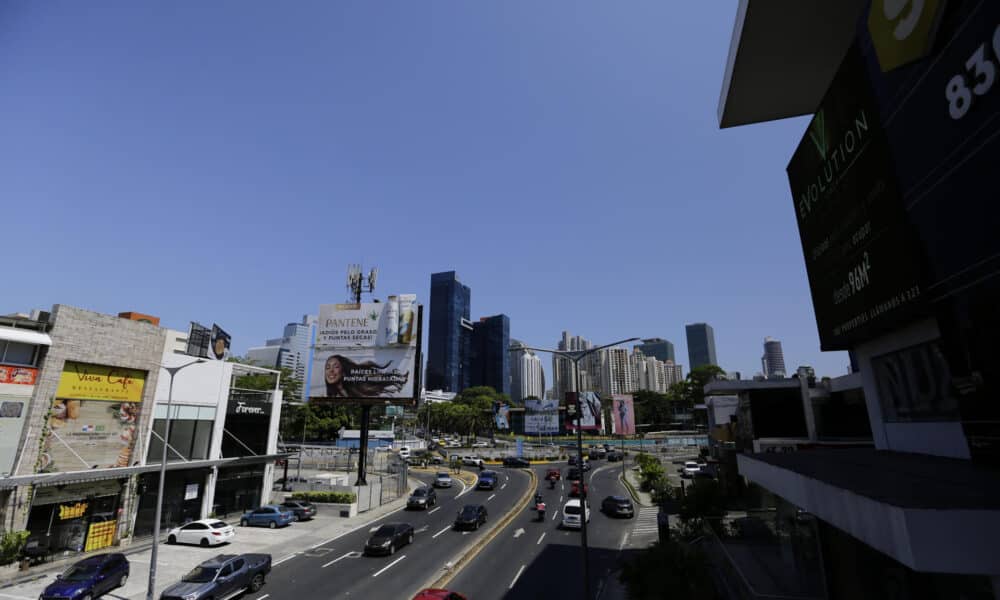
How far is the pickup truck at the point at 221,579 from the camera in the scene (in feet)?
60.1

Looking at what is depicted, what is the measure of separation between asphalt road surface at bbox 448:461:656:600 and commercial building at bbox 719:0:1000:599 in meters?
10.3

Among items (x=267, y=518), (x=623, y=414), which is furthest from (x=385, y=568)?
(x=623, y=414)

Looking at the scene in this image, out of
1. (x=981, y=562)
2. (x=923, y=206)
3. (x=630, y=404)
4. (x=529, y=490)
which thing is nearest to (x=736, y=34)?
(x=923, y=206)

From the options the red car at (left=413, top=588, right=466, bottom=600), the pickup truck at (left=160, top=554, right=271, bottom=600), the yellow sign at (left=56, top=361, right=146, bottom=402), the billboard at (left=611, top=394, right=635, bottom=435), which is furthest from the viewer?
the billboard at (left=611, top=394, right=635, bottom=435)

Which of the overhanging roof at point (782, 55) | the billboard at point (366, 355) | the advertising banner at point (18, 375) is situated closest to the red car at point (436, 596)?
the overhanging roof at point (782, 55)

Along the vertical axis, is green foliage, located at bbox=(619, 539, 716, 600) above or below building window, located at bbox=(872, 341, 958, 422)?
below

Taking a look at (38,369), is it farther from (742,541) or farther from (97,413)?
(742,541)

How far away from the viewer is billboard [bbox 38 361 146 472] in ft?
A: 85.4

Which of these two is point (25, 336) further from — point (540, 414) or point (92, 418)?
point (540, 414)

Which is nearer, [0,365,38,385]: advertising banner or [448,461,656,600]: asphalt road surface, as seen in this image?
[448,461,656,600]: asphalt road surface

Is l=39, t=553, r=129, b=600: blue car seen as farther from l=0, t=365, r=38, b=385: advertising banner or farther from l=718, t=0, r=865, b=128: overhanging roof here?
l=718, t=0, r=865, b=128: overhanging roof

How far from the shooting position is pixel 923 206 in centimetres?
1189

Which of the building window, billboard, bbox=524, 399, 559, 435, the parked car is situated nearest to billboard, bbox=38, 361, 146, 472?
the parked car

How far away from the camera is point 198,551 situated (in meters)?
28.0
